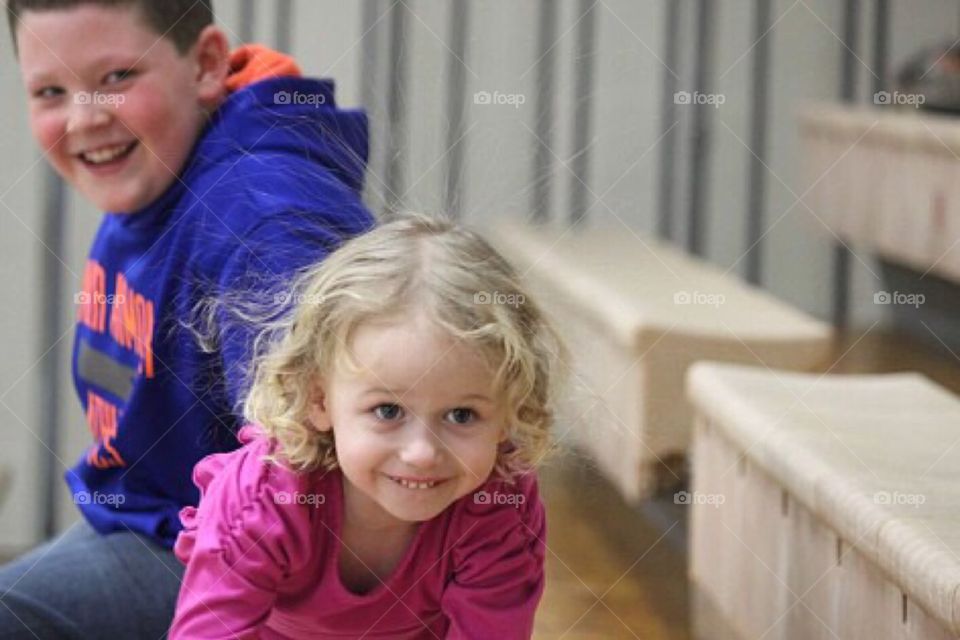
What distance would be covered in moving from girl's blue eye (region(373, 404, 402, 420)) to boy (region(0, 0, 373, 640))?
17 cm

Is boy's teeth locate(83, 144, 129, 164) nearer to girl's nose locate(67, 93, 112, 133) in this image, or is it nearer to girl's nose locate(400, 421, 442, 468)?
girl's nose locate(67, 93, 112, 133)

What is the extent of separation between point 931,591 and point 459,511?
0.26 m

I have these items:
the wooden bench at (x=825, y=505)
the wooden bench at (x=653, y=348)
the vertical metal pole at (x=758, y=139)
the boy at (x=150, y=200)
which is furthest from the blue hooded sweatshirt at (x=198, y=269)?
the vertical metal pole at (x=758, y=139)

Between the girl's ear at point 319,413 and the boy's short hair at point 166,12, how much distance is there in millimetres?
317

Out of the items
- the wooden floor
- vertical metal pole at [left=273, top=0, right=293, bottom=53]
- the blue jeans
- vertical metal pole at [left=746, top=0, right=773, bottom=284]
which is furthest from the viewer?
vertical metal pole at [left=746, top=0, right=773, bottom=284]

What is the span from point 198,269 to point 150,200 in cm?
11

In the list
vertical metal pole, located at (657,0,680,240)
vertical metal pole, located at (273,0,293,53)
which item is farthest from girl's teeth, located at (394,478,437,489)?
vertical metal pole, located at (657,0,680,240)

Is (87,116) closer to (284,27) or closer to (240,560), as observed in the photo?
(240,560)

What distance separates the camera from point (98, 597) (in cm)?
112

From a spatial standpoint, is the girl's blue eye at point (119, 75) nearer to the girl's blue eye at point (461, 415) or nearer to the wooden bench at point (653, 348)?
the girl's blue eye at point (461, 415)

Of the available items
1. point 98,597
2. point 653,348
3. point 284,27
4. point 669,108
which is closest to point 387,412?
point 98,597

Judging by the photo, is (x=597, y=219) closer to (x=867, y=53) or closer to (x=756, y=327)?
(x=756, y=327)

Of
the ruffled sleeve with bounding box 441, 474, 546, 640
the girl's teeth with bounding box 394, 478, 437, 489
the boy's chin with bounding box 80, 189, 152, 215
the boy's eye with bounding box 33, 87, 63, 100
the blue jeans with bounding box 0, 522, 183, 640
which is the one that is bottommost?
the blue jeans with bounding box 0, 522, 183, 640

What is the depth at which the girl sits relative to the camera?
2.92 feet
